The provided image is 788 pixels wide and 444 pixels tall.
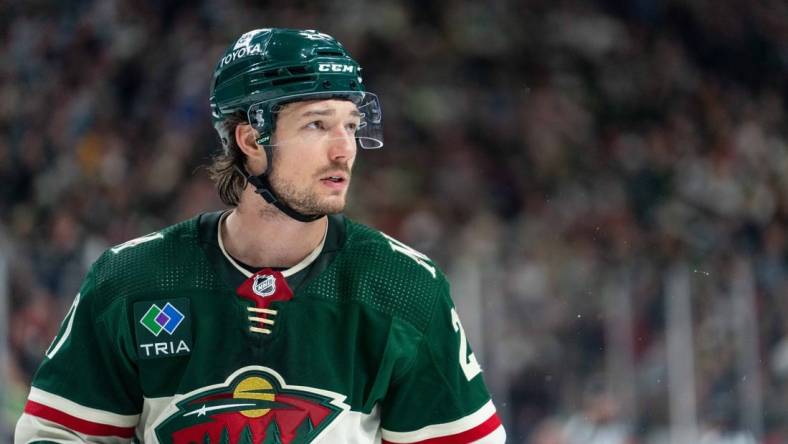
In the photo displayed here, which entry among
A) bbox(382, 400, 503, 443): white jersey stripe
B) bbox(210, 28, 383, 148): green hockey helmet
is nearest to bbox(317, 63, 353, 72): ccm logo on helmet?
bbox(210, 28, 383, 148): green hockey helmet

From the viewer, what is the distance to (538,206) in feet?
23.5

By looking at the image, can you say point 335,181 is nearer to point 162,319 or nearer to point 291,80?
point 291,80

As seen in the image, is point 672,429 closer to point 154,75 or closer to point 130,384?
point 130,384

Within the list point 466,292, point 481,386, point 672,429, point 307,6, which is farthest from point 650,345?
point 307,6

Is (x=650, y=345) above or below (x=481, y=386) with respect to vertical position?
below

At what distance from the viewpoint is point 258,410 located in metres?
2.41

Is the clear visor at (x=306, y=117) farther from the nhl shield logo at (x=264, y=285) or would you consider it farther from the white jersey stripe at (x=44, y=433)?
the white jersey stripe at (x=44, y=433)

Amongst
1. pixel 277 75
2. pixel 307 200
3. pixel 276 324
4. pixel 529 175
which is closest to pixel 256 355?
pixel 276 324

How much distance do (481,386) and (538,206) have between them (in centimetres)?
465

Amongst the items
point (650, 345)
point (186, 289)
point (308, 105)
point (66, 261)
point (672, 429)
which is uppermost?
point (308, 105)

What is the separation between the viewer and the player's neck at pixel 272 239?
250 cm

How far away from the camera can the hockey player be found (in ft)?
7.97

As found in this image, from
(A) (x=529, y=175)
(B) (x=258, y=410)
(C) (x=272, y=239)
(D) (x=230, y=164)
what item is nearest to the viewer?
(B) (x=258, y=410)

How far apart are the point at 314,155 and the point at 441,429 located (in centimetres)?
55
